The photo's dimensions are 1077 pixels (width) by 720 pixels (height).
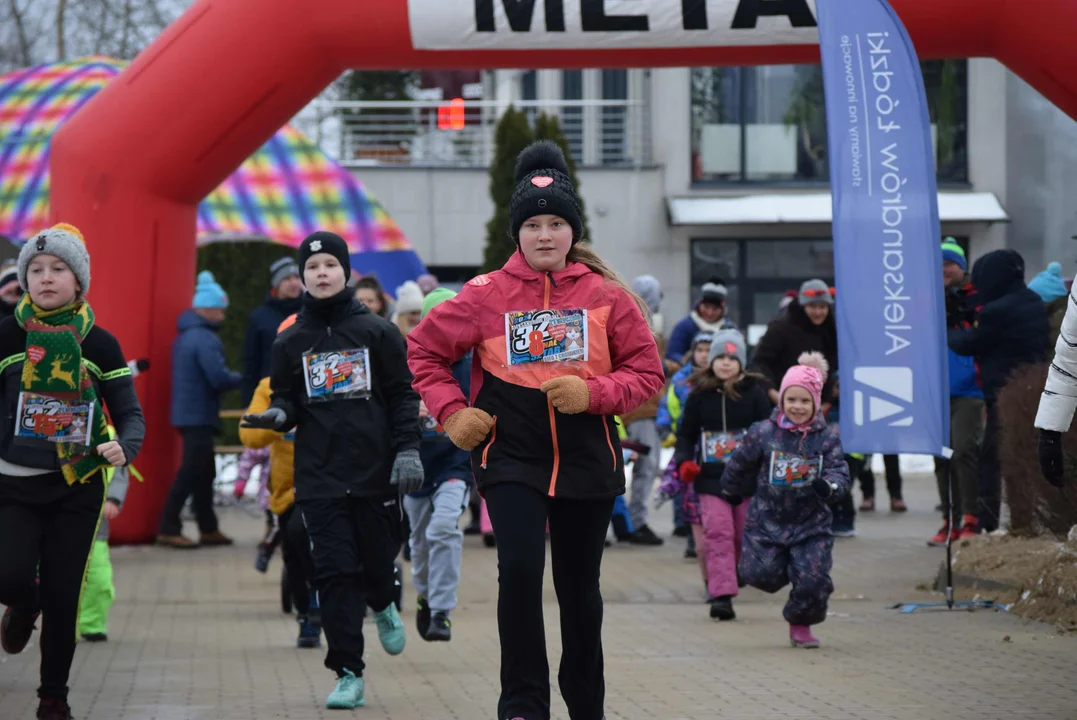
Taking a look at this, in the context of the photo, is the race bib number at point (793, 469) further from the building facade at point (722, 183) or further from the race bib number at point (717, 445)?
the building facade at point (722, 183)

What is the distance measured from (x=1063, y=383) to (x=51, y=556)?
3.83 meters

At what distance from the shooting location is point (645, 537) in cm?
1445

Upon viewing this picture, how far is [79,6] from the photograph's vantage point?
3203cm

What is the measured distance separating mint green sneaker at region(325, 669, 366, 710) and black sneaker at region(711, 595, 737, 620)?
3361mm

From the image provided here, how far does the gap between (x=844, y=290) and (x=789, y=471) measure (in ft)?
4.58

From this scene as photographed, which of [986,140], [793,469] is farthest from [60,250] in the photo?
[986,140]

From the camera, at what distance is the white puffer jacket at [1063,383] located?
20.4 ft

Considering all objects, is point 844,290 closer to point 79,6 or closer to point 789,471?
point 789,471

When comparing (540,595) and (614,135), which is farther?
(614,135)

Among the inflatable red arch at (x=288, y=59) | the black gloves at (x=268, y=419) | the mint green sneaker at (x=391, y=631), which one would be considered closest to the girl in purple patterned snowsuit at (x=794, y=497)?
the mint green sneaker at (x=391, y=631)

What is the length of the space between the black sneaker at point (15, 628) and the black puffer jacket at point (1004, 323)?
7190mm

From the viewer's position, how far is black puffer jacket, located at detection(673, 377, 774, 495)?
1076cm

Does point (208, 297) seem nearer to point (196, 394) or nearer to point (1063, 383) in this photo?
point (196, 394)

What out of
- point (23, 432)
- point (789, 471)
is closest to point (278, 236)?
point (789, 471)
